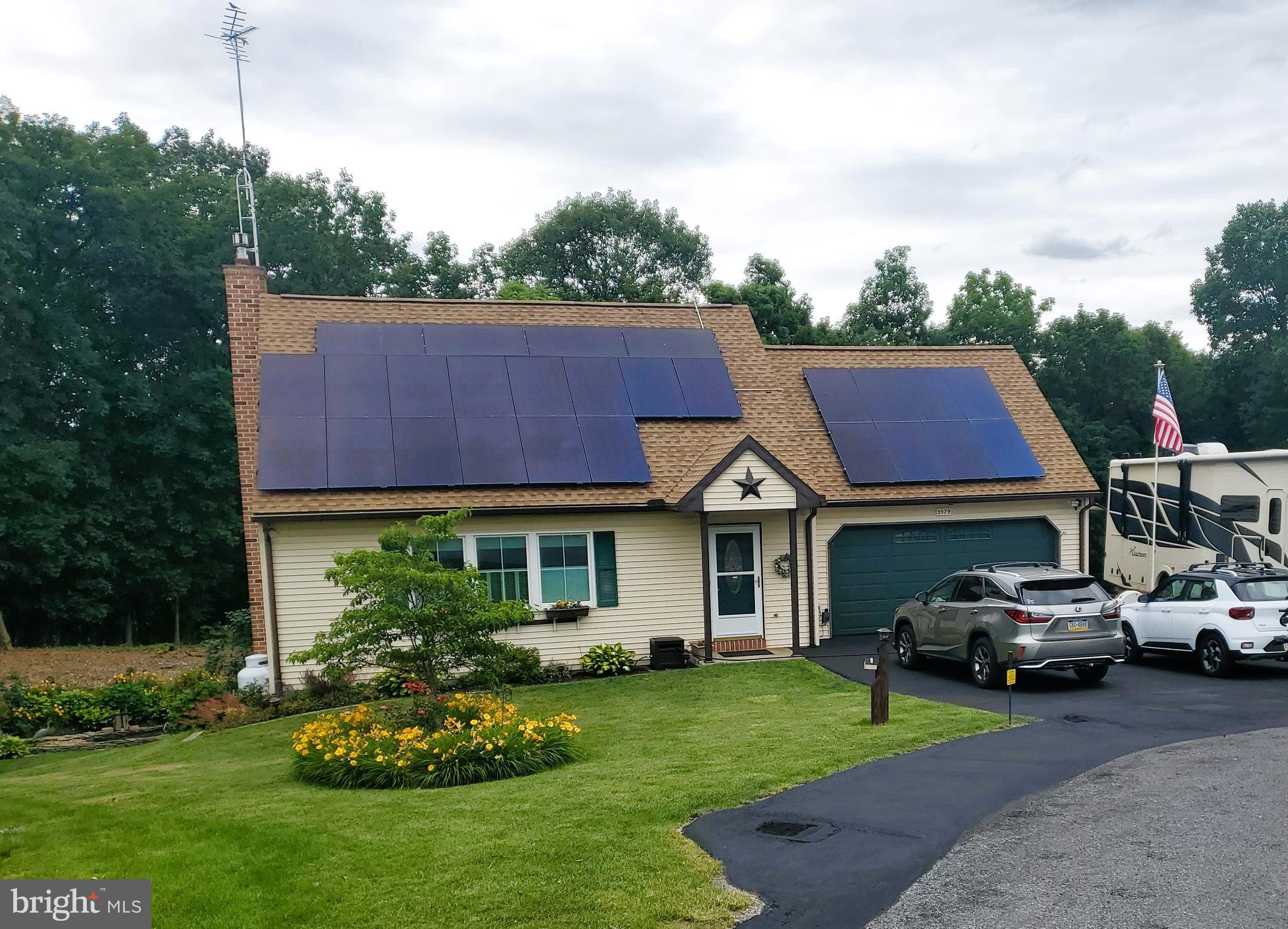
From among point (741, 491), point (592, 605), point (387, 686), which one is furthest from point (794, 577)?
point (387, 686)

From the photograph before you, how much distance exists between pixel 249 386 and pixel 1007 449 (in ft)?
49.0

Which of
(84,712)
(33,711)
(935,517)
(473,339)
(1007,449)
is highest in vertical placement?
(473,339)

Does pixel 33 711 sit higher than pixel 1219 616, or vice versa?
pixel 1219 616

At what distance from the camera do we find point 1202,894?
19.8 ft

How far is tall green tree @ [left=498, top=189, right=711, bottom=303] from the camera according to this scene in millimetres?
50438

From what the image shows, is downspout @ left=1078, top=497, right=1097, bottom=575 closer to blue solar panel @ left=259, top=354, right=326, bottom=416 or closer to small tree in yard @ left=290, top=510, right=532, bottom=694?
small tree in yard @ left=290, top=510, right=532, bottom=694

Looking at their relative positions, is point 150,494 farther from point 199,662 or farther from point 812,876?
point 812,876

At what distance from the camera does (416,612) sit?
11.0 metres

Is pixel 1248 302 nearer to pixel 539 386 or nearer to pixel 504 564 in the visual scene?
pixel 539 386

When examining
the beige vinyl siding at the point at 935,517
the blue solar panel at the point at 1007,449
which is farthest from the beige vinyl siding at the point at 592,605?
the blue solar panel at the point at 1007,449

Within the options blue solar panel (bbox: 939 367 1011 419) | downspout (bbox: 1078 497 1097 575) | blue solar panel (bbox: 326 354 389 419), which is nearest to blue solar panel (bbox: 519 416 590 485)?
blue solar panel (bbox: 326 354 389 419)

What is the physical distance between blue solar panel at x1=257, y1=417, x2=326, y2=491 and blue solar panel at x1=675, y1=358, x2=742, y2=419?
686cm

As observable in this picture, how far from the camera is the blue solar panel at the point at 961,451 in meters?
19.5

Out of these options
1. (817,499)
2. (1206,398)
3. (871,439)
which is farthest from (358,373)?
(1206,398)
